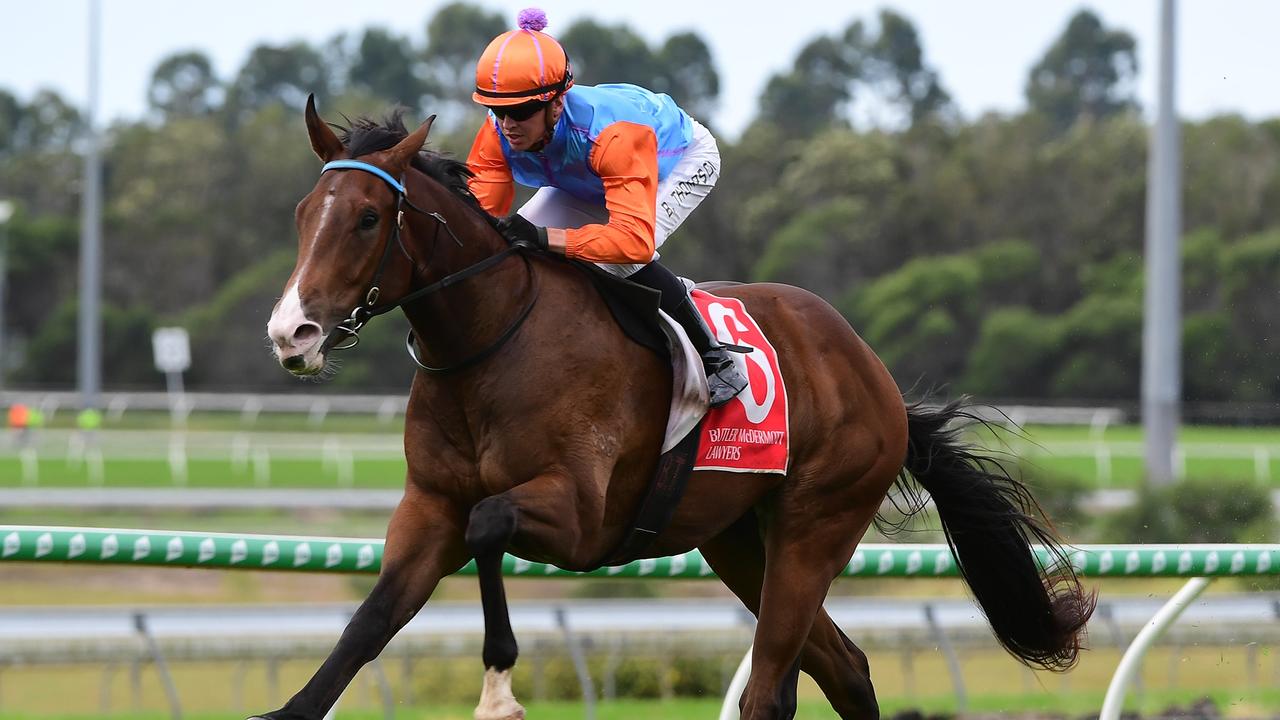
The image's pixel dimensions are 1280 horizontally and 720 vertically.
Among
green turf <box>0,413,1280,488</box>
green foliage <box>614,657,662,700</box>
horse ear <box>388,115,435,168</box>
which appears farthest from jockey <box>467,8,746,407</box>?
green turf <box>0,413,1280,488</box>

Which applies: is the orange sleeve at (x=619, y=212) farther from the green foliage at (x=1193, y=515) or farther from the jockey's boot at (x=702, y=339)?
the green foliage at (x=1193, y=515)

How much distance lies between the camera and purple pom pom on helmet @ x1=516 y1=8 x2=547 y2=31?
3646mm

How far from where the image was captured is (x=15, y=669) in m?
8.78

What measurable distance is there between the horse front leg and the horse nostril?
474 millimetres

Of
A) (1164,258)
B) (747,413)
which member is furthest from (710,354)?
(1164,258)

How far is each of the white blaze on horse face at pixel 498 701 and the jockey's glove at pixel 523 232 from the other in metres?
0.97

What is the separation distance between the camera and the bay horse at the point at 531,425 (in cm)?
318

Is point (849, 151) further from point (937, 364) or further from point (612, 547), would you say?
point (612, 547)

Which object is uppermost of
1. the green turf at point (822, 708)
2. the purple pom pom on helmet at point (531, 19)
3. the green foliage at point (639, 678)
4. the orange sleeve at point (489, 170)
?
the purple pom pom on helmet at point (531, 19)

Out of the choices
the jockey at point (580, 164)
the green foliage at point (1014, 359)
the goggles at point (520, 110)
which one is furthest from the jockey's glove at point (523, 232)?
the green foliage at point (1014, 359)

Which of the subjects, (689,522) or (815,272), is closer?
(689,522)

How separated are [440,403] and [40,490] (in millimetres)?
15199

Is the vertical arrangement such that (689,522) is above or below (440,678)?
above

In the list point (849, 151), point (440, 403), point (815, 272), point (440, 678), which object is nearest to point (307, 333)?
point (440, 403)
